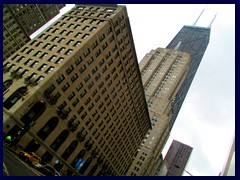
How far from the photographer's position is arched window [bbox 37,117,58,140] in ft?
189

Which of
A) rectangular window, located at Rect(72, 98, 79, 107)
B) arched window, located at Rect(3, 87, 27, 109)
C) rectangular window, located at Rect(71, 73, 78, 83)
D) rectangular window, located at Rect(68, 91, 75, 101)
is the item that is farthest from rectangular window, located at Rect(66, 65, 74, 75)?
arched window, located at Rect(3, 87, 27, 109)

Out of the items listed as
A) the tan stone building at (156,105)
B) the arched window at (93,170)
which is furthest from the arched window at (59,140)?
the tan stone building at (156,105)

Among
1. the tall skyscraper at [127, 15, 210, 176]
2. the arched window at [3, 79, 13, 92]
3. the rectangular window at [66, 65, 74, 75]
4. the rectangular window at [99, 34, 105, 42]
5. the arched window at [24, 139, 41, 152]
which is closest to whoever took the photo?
the arched window at [24, 139, 41, 152]

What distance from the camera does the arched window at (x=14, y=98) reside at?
53.9m

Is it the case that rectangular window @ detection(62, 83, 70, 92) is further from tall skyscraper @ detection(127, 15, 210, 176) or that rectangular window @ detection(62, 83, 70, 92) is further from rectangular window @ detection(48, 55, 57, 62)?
tall skyscraper @ detection(127, 15, 210, 176)

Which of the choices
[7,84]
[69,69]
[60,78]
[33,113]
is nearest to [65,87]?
[60,78]

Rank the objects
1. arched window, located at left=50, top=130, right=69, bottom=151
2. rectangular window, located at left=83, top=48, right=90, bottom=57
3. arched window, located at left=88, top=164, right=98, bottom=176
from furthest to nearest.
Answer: arched window, located at left=88, top=164, right=98, bottom=176, rectangular window, located at left=83, top=48, right=90, bottom=57, arched window, located at left=50, top=130, right=69, bottom=151

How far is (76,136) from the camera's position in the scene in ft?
219

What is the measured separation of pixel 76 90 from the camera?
6356 cm

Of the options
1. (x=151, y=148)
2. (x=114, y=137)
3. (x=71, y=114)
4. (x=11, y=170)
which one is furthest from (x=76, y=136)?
(x=151, y=148)

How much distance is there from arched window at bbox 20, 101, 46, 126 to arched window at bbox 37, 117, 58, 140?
12.3 feet

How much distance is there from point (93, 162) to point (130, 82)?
2695cm

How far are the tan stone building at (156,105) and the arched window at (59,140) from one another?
77477 mm

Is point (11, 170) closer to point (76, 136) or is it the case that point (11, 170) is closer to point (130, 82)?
point (76, 136)
